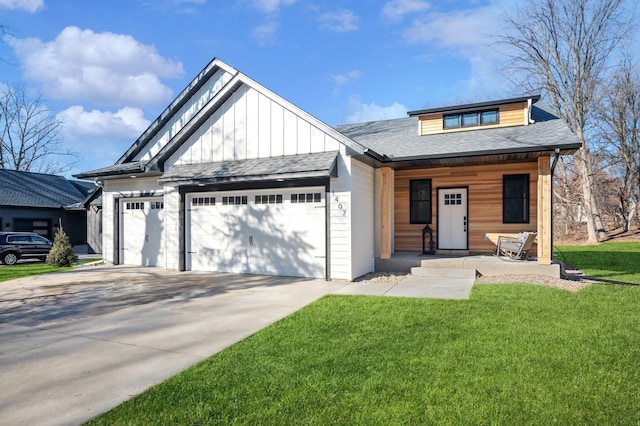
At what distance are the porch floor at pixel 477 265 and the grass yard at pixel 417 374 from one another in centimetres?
321

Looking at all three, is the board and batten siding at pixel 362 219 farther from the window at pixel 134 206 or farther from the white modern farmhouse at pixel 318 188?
the window at pixel 134 206

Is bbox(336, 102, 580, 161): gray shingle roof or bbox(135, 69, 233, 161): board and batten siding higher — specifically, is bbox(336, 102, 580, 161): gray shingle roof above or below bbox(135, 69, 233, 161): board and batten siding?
below

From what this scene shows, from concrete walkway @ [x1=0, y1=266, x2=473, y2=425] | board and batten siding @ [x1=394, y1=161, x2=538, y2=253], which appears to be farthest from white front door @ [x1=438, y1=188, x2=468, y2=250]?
concrete walkway @ [x1=0, y1=266, x2=473, y2=425]

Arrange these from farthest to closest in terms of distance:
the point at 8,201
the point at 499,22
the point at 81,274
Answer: the point at 499,22 < the point at 8,201 < the point at 81,274

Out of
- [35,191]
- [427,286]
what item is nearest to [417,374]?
[427,286]

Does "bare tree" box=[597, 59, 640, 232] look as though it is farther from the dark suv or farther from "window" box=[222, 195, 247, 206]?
the dark suv

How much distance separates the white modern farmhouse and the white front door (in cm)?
3

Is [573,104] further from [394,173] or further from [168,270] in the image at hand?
[168,270]

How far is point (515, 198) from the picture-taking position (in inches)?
430

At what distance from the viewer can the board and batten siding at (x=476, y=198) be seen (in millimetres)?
10828

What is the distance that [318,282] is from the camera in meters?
8.88

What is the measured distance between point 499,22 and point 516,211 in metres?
17.4

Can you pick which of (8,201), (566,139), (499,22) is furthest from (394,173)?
(8,201)

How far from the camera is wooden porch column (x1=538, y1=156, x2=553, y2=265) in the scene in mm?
9102
